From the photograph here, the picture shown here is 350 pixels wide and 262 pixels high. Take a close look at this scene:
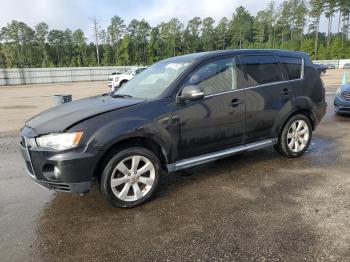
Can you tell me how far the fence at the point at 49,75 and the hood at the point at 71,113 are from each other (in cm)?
4355

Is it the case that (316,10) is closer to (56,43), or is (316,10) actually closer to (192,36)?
(192,36)

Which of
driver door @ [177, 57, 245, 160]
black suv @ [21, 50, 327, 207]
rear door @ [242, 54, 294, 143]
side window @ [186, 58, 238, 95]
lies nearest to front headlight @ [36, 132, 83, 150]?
black suv @ [21, 50, 327, 207]

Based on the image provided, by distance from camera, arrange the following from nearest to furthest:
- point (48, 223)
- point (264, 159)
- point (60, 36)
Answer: point (48, 223)
point (264, 159)
point (60, 36)

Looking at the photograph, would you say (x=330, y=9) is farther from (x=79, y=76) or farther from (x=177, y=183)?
(x=177, y=183)

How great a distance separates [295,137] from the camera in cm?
540

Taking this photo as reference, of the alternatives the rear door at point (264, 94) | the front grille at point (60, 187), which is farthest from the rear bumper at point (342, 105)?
the front grille at point (60, 187)

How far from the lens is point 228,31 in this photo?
96312mm

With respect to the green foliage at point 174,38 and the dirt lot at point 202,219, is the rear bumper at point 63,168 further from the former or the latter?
the green foliage at point 174,38

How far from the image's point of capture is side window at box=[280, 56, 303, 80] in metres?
5.27

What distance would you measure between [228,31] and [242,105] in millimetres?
97428

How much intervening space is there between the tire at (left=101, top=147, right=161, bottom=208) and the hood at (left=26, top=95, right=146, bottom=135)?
555 millimetres

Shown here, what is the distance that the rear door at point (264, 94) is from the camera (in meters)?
4.73

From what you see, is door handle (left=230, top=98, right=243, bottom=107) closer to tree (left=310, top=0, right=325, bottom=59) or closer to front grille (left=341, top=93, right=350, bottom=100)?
front grille (left=341, top=93, right=350, bottom=100)

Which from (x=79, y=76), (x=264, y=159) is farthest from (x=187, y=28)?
(x=264, y=159)
